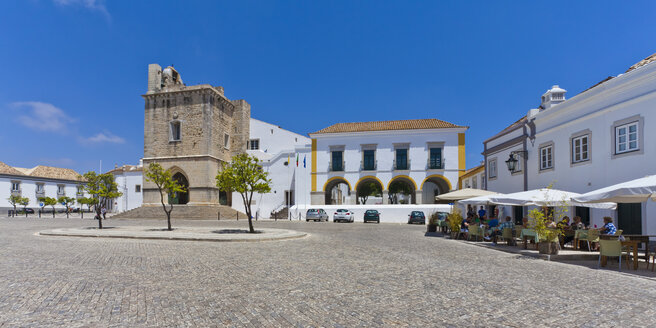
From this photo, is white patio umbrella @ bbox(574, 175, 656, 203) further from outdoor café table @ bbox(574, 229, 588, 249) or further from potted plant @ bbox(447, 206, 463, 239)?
potted plant @ bbox(447, 206, 463, 239)

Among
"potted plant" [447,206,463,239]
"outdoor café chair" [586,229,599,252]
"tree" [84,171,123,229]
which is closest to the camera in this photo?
"outdoor café chair" [586,229,599,252]

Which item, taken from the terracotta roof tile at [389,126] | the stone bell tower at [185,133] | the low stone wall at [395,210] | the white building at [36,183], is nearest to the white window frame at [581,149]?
the low stone wall at [395,210]

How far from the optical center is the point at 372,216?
32031mm

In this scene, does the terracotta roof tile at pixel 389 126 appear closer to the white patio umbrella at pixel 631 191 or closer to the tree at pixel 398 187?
the tree at pixel 398 187

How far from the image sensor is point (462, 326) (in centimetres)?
452

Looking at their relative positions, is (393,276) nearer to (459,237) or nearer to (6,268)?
(6,268)

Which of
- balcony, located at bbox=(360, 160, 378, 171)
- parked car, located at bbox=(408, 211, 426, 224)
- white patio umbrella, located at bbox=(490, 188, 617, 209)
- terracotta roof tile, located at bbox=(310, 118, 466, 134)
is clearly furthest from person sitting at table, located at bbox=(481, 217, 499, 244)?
terracotta roof tile, located at bbox=(310, 118, 466, 134)

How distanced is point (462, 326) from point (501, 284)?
2.79 meters

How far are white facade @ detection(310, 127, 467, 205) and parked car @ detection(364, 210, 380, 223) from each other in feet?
13.2

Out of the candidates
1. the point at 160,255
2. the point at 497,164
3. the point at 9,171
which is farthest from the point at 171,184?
the point at 9,171

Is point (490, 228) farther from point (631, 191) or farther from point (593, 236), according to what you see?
point (631, 191)

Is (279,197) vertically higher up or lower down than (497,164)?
lower down

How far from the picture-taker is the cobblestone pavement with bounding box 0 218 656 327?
15.6 ft

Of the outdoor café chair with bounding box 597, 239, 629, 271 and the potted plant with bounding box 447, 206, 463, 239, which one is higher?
the outdoor café chair with bounding box 597, 239, 629, 271
